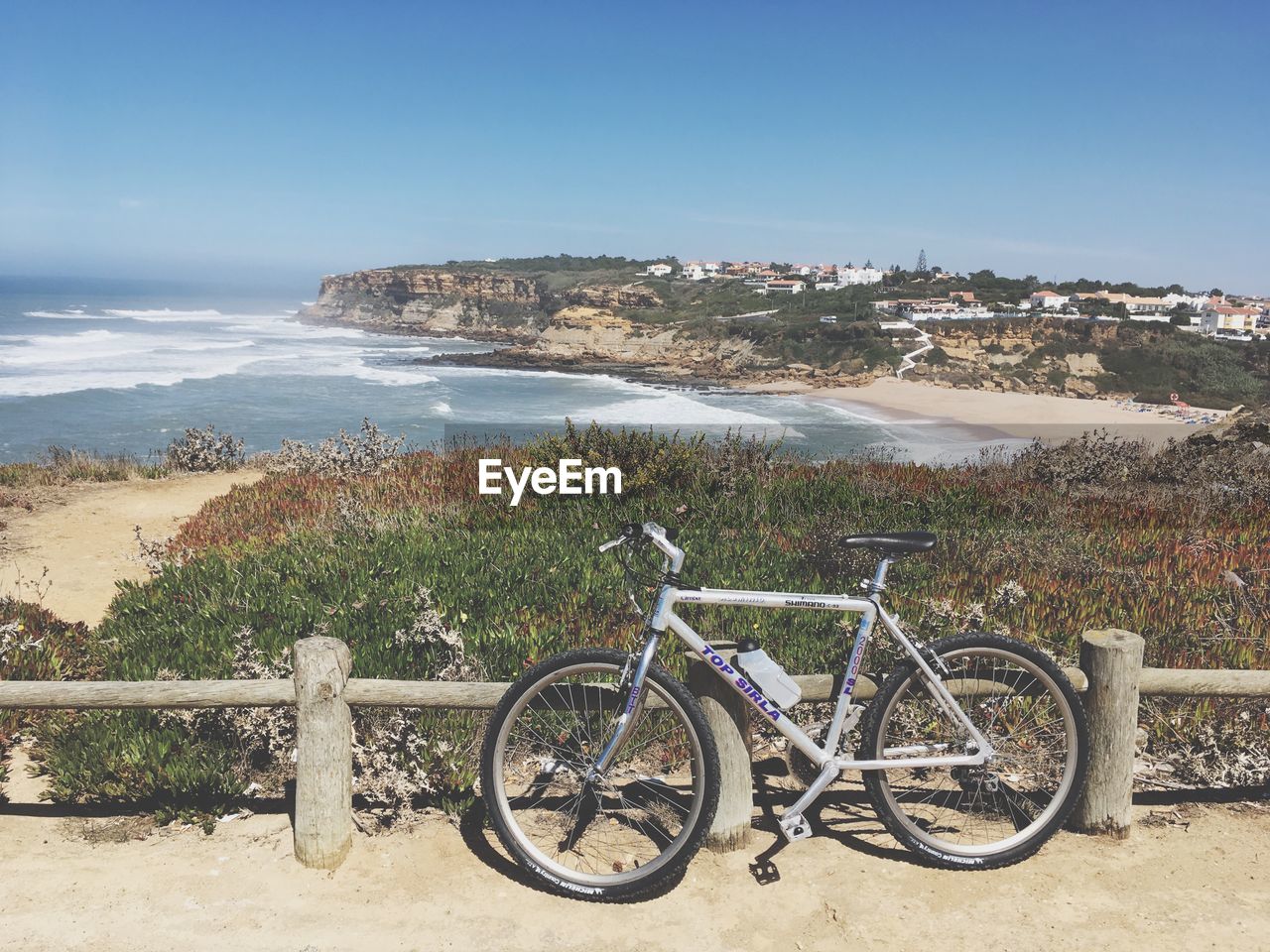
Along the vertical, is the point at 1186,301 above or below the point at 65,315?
above

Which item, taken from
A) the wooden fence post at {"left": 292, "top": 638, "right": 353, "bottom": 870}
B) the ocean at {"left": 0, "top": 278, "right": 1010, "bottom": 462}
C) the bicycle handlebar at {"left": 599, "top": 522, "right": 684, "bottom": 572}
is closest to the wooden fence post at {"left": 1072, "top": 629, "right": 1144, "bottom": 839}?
the bicycle handlebar at {"left": 599, "top": 522, "right": 684, "bottom": 572}

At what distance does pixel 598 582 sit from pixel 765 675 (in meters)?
3.58

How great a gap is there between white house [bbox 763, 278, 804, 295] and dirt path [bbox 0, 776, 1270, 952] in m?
116

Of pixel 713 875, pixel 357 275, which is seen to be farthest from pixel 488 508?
pixel 357 275

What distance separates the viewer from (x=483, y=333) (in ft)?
356

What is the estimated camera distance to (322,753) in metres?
4.09

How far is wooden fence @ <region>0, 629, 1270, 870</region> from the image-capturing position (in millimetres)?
4035

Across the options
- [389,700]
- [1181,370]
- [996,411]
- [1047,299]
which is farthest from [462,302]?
[389,700]

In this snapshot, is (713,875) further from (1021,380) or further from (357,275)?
(357,275)

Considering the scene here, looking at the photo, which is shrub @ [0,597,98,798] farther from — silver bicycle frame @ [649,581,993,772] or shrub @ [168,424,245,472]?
shrub @ [168,424,245,472]

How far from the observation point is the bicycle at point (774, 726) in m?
3.76

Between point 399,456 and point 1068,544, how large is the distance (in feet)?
37.0

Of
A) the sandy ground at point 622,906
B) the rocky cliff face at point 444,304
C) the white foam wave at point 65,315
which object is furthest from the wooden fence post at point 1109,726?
the white foam wave at point 65,315

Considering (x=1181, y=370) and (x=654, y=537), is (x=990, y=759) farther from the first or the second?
(x=1181, y=370)
